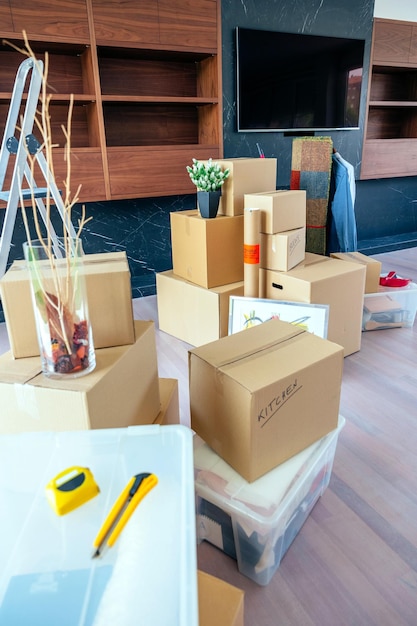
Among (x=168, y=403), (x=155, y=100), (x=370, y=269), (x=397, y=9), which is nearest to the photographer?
(x=168, y=403)

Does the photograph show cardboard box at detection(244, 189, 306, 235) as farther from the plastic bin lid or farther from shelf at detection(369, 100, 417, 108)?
shelf at detection(369, 100, 417, 108)

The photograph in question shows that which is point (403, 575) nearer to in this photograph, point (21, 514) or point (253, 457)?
point (253, 457)

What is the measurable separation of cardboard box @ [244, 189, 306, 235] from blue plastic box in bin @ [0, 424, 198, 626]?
4.62 feet

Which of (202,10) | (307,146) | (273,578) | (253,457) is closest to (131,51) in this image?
(202,10)

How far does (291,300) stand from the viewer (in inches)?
78.0

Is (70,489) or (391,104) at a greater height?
(391,104)

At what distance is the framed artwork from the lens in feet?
6.06

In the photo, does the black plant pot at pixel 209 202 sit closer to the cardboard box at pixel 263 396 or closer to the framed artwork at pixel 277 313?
the framed artwork at pixel 277 313

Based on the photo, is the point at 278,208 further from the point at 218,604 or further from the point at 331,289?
the point at 218,604

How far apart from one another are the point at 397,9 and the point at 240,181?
8.96 feet

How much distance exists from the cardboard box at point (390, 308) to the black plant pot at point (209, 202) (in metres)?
0.96

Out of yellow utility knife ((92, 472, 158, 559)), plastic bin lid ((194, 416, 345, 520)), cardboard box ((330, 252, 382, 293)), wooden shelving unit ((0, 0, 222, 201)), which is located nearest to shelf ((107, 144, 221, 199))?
wooden shelving unit ((0, 0, 222, 201))

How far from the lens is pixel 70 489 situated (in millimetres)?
658

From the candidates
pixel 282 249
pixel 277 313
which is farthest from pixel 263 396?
pixel 282 249
